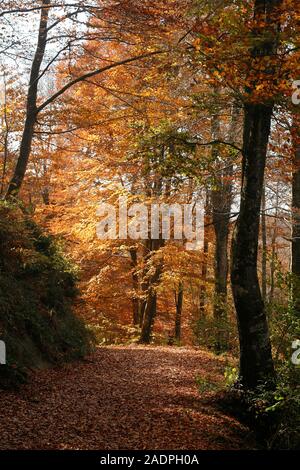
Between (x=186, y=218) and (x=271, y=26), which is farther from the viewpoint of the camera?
(x=186, y=218)

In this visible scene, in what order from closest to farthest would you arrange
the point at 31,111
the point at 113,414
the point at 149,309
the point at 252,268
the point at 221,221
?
the point at 113,414, the point at 252,268, the point at 31,111, the point at 221,221, the point at 149,309

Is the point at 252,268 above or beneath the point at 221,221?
beneath

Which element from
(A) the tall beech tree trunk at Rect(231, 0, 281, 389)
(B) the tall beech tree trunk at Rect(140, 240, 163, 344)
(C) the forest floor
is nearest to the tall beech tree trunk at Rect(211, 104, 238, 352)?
(B) the tall beech tree trunk at Rect(140, 240, 163, 344)

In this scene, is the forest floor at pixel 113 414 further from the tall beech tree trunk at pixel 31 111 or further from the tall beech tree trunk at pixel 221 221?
the tall beech tree trunk at pixel 31 111

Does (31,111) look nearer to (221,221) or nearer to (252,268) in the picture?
(221,221)

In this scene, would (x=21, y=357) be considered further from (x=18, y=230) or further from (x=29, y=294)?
(x=18, y=230)

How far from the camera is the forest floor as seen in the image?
229 inches

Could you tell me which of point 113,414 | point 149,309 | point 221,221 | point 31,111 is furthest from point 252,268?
point 149,309

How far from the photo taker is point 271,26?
6.82 meters

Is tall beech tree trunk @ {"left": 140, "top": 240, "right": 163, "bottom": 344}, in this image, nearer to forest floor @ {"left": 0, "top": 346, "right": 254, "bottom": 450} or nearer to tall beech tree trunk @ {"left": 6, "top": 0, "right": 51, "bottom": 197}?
tall beech tree trunk @ {"left": 6, "top": 0, "right": 51, "bottom": 197}

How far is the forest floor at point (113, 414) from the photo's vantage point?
581cm

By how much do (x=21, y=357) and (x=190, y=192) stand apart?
6672 millimetres

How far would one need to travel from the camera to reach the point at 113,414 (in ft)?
22.9

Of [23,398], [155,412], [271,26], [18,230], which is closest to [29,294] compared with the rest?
[18,230]
